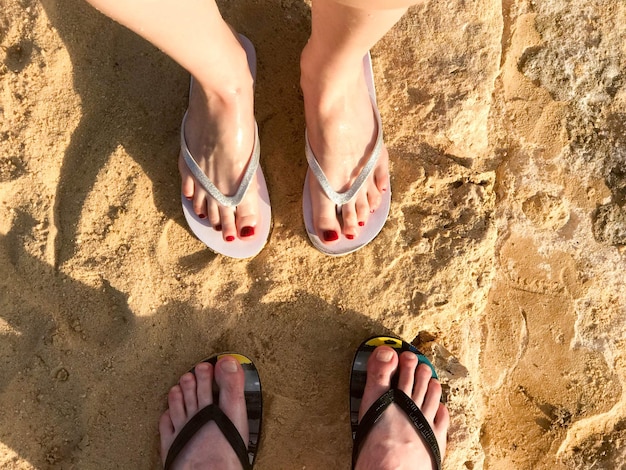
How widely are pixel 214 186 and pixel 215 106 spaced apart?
0.83 feet

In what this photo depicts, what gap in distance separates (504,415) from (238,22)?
5.48 feet

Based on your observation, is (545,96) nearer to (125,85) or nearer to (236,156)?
(236,156)

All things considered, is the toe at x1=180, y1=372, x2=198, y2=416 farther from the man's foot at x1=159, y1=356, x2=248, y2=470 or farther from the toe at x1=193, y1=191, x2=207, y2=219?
the toe at x1=193, y1=191, x2=207, y2=219

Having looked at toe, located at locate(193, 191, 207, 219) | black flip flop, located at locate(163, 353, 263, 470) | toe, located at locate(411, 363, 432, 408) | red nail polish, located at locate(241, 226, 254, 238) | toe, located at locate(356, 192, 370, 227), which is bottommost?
black flip flop, located at locate(163, 353, 263, 470)

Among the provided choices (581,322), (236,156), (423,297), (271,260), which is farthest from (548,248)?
(236,156)

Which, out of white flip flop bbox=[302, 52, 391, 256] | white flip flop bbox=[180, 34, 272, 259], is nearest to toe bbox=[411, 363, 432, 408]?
white flip flop bbox=[302, 52, 391, 256]

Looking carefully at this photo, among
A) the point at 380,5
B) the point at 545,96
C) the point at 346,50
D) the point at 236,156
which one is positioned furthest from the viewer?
the point at 545,96

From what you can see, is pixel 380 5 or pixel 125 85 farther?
pixel 125 85

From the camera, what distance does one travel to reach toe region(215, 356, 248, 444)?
1.68 meters

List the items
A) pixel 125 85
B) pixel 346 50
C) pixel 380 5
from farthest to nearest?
pixel 125 85, pixel 346 50, pixel 380 5

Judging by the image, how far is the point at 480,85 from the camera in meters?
1.81

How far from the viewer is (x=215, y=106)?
61.9 inches

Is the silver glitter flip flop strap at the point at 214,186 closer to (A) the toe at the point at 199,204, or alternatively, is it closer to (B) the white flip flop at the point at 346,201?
(A) the toe at the point at 199,204

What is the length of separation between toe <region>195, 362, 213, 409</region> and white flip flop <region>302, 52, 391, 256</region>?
0.55 metres
